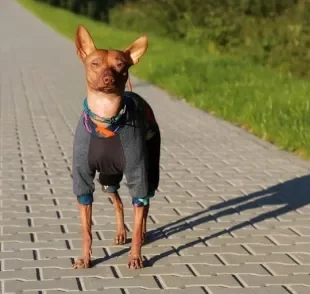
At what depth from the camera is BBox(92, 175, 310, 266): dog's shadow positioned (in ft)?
21.1

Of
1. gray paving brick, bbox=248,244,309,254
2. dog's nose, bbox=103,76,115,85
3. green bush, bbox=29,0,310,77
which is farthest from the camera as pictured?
green bush, bbox=29,0,310,77

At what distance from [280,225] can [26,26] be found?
3348 cm

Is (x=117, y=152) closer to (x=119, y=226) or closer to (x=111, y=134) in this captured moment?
(x=111, y=134)

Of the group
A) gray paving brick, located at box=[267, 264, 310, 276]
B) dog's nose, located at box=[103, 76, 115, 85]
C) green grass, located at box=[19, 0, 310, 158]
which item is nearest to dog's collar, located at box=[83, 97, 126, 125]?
dog's nose, located at box=[103, 76, 115, 85]

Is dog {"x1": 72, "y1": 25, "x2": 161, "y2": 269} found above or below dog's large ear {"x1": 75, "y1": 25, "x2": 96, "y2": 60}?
below

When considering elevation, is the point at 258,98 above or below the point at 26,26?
above

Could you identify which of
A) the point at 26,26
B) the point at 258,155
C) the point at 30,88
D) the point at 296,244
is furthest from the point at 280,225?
the point at 26,26

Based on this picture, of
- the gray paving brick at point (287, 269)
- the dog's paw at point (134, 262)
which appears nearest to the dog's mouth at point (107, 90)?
the dog's paw at point (134, 262)

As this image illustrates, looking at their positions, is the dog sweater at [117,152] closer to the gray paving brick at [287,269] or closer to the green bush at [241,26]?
the gray paving brick at [287,269]

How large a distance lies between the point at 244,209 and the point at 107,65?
261 cm

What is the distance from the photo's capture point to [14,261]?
582 cm

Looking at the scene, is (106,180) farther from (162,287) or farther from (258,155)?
(258,155)

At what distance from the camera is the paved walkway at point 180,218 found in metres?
5.49

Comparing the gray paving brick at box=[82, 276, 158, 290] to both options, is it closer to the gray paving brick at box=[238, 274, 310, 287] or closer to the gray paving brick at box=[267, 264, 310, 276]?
the gray paving brick at box=[238, 274, 310, 287]
